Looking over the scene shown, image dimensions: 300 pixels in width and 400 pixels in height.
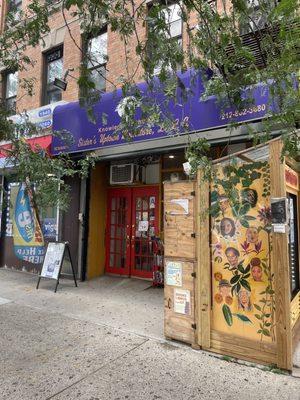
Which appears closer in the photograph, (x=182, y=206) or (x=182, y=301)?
(x=182, y=301)

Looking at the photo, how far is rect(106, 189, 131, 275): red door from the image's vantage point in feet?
30.2

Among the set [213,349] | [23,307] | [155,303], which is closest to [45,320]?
[23,307]

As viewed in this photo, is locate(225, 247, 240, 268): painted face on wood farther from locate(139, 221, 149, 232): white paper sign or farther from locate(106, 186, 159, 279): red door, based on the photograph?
locate(139, 221, 149, 232): white paper sign

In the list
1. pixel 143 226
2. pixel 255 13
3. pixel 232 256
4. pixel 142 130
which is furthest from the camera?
pixel 143 226

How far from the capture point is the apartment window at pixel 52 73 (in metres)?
10.8

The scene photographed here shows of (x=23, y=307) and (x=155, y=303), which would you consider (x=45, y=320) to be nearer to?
(x=23, y=307)

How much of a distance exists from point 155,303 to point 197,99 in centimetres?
399

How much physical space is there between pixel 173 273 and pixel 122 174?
471 cm

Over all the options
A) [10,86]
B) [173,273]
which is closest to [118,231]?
[173,273]

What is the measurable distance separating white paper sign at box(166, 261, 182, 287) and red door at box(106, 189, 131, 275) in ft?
14.4

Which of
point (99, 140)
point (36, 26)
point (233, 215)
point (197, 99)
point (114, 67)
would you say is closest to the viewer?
point (36, 26)

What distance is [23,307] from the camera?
655cm

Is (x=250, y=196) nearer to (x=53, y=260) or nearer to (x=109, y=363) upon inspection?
(x=109, y=363)

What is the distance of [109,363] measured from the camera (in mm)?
4105
